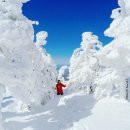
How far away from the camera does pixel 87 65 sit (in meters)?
33.0

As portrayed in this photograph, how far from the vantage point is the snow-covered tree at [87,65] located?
3234cm

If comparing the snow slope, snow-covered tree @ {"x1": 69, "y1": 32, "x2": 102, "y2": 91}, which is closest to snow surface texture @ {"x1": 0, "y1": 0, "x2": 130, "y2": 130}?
the snow slope

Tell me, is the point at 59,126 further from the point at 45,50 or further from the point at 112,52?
the point at 45,50

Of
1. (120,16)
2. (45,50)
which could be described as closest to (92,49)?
(45,50)

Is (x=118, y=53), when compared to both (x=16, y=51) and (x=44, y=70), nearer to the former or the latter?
(x=16, y=51)

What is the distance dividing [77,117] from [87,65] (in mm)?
16040

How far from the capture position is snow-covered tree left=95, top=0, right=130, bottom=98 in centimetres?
2097

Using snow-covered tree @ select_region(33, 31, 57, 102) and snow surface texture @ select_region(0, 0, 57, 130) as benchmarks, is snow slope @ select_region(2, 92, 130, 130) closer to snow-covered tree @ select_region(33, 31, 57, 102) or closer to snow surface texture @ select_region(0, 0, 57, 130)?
snow surface texture @ select_region(0, 0, 57, 130)

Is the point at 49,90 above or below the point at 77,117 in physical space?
above

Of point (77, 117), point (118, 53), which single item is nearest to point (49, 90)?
point (118, 53)

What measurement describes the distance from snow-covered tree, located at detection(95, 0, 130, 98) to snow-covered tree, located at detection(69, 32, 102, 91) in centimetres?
907

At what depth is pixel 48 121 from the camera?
17109 mm

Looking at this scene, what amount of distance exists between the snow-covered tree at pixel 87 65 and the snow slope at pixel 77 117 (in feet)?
32.0

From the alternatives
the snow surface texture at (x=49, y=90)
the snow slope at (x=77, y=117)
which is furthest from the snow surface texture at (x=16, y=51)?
the snow slope at (x=77, y=117)
